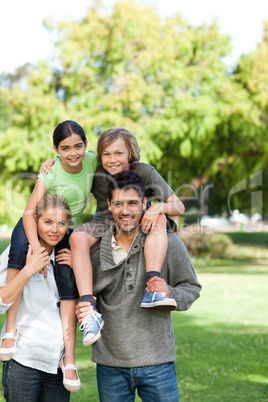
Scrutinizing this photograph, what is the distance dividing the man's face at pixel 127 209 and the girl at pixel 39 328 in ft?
1.22

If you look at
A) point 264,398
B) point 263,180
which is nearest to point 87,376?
point 264,398

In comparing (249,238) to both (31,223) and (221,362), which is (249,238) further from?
(31,223)

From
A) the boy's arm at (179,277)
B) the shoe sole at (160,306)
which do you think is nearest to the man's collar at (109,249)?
the boy's arm at (179,277)

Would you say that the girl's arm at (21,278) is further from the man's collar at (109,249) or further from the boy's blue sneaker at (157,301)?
the boy's blue sneaker at (157,301)

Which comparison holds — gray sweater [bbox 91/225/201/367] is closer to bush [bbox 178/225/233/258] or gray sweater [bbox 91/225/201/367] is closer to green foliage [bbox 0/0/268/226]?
green foliage [bbox 0/0/268/226]

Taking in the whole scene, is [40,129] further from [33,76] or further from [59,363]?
[59,363]

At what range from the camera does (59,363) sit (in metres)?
2.98

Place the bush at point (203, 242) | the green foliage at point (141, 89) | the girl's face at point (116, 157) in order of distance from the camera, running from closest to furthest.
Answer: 1. the girl's face at point (116, 157)
2. the green foliage at point (141, 89)
3. the bush at point (203, 242)

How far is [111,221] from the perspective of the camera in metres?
3.46

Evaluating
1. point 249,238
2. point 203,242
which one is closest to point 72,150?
point 203,242

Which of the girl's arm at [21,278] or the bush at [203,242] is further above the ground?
the girl's arm at [21,278]

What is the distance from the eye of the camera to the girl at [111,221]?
9.14ft

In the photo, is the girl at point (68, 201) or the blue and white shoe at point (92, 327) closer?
the blue and white shoe at point (92, 327)

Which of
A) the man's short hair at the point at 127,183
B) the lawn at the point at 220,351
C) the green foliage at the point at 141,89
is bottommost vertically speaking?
the lawn at the point at 220,351
